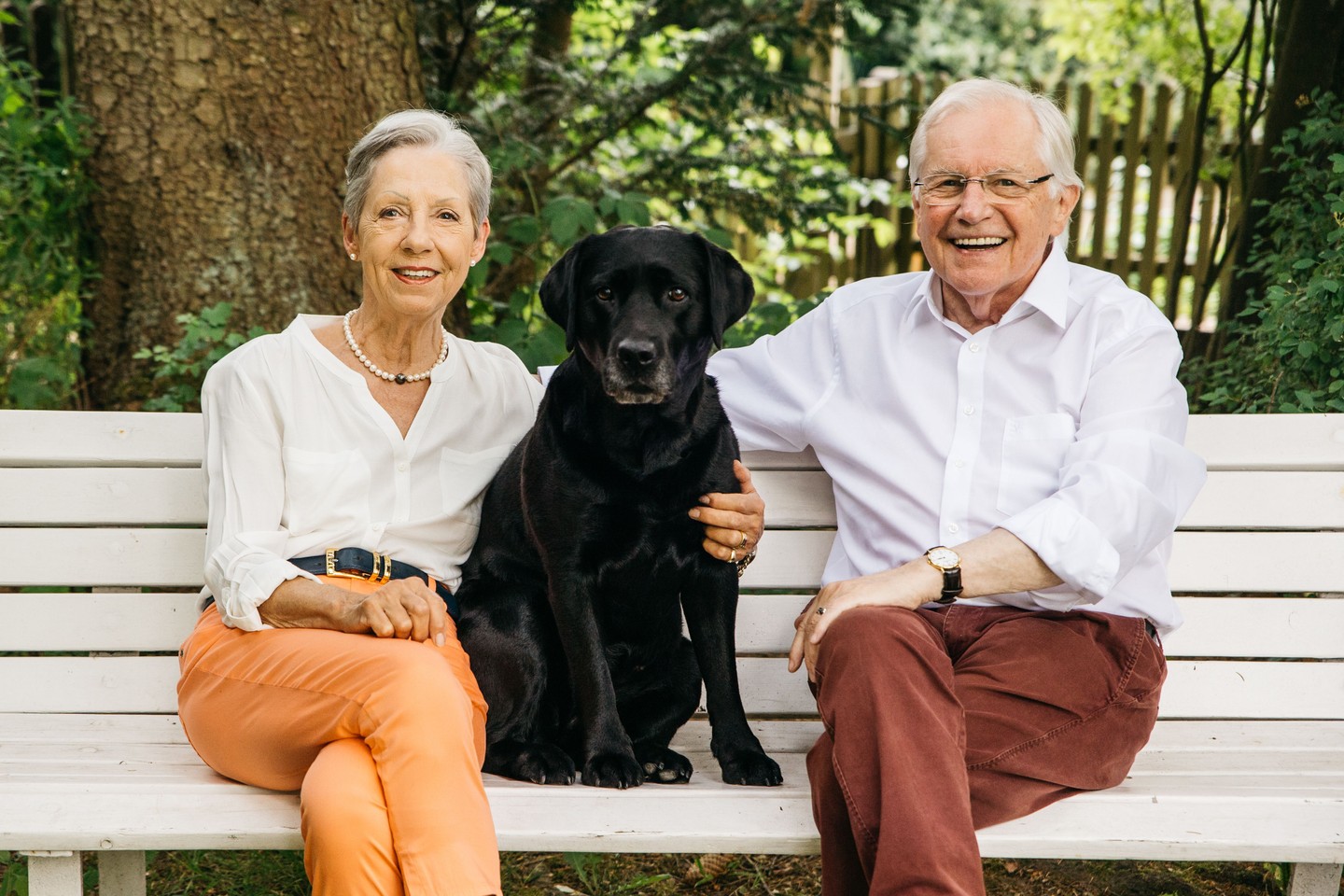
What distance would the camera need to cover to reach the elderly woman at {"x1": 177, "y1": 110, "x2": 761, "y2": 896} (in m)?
1.92

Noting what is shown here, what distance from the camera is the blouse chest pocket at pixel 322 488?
7.94 feet

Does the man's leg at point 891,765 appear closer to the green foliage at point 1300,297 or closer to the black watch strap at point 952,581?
the black watch strap at point 952,581

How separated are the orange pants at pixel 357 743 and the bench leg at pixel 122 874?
46cm

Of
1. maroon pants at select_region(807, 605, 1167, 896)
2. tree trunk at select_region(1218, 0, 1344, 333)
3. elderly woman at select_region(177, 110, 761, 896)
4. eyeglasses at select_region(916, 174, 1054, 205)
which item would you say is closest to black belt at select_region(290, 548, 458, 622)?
elderly woman at select_region(177, 110, 761, 896)

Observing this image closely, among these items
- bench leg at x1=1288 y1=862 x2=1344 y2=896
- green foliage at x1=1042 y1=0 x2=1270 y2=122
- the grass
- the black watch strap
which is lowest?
the grass

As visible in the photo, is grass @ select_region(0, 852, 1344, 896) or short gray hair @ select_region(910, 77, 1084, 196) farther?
grass @ select_region(0, 852, 1344, 896)

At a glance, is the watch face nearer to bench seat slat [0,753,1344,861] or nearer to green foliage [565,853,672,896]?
bench seat slat [0,753,1344,861]

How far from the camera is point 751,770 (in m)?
2.37

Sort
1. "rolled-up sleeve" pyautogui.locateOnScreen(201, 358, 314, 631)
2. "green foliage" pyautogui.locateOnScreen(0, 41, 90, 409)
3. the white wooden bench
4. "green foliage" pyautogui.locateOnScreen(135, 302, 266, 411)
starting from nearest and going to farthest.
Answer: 1. "rolled-up sleeve" pyautogui.locateOnScreen(201, 358, 314, 631)
2. the white wooden bench
3. "green foliage" pyautogui.locateOnScreen(135, 302, 266, 411)
4. "green foliage" pyautogui.locateOnScreen(0, 41, 90, 409)

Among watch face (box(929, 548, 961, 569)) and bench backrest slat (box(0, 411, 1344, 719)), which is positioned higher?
watch face (box(929, 548, 961, 569))

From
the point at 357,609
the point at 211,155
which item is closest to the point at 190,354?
the point at 211,155

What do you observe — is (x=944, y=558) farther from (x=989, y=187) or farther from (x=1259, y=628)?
(x=1259, y=628)

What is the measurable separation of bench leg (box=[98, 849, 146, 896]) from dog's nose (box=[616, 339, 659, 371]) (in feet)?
4.71

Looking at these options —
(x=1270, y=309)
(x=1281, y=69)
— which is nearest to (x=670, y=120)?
(x=1281, y=69)
